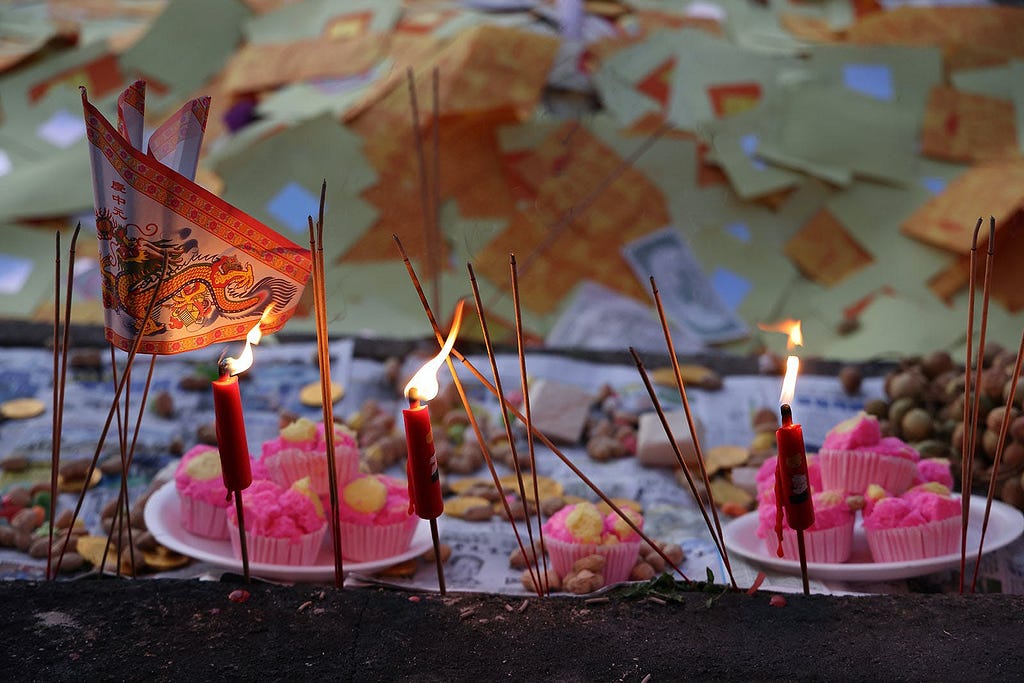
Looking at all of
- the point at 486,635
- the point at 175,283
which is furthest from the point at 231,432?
the point at 486,635

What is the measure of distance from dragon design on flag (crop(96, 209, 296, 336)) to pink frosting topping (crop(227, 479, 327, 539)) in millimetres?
360

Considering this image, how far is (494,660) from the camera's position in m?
1.32

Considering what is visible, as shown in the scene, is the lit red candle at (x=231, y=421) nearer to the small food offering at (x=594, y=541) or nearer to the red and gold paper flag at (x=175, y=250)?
the red and gold paper flag at (x=175, y=250)

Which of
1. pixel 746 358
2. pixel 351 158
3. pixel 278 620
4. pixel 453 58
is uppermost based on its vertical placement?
pixel 453 58

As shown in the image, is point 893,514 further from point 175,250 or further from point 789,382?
point 175,250

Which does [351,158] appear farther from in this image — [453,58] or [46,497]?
[46,497]

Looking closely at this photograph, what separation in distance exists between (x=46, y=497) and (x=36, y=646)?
0.81 m

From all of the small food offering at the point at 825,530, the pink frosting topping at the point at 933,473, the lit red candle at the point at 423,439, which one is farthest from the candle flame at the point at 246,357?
the pink frosting topping at the point at 933,473

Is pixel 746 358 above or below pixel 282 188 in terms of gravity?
below

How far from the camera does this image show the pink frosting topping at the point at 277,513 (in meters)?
1.71

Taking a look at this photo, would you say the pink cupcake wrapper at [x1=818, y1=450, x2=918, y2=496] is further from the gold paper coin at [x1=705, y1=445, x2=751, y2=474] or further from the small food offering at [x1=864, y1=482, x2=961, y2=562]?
the gold paper coin at [x1=705, y1=445, x2=751, y2=474]

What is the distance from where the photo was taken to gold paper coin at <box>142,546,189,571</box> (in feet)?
5.93

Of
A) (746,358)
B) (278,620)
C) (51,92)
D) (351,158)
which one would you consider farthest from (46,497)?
(51,92)

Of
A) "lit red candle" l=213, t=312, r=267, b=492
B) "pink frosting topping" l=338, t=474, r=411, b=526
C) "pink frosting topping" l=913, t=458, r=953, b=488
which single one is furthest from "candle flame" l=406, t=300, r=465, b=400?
"pink frosting topping" l=913, t=458, r=953, b=488
